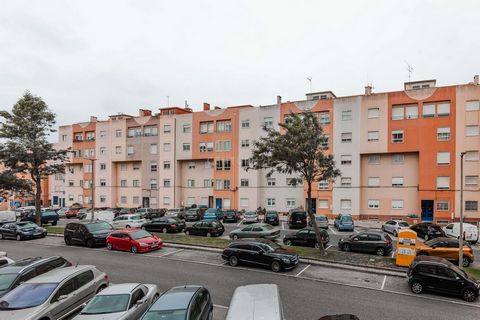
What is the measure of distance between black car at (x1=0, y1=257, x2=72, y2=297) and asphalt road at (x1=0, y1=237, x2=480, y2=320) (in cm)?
317

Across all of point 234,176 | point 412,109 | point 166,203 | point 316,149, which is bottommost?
point 166,203

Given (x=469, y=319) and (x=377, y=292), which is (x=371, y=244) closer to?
(x=377, y=292)

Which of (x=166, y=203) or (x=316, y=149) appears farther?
(x=166, y=203)

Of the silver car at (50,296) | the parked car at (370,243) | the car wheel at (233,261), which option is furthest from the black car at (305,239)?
the silver car at (50,296)

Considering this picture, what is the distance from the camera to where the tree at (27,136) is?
30.9 metres

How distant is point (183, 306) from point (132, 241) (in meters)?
14.7

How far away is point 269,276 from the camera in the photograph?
53.6 ft

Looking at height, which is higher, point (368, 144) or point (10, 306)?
point (368, 144)

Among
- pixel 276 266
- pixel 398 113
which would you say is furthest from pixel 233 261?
pixel 398 113

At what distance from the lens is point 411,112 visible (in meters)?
39.5

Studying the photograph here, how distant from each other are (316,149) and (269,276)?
8.40m

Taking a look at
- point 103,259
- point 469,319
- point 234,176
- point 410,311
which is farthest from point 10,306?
point 234,176

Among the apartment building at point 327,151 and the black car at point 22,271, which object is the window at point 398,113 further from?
the black car at point 22,271

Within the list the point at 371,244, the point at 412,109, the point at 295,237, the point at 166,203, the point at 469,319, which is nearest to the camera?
the point at 469,319
